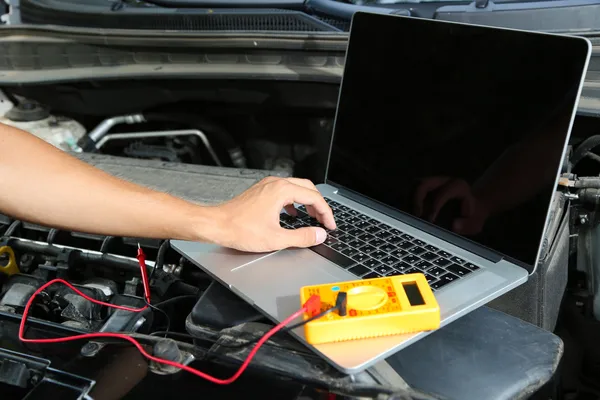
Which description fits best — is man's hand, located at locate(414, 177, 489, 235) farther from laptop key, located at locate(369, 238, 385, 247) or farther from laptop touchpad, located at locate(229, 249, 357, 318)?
laptop touchpad, located at locate(229, 249, 357, 318)

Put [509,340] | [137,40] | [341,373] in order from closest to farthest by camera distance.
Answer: [341,373]
[509,340]
[137,40]

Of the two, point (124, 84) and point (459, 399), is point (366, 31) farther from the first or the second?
point (124, 84)

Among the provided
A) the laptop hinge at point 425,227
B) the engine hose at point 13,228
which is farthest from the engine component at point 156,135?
the laptop hinge at point 425,227

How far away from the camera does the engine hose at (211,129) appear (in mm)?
1551

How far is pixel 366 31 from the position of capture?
966 millimetres

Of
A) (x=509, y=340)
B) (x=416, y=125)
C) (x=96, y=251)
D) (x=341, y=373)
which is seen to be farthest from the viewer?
(x=96, y=251)

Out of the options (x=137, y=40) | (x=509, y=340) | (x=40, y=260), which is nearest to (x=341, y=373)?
(x=509, y=340)

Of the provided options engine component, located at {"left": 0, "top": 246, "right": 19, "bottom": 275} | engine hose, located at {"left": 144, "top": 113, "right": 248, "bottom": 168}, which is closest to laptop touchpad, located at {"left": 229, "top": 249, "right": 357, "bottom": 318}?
engine component, located at {"left": 0, "top": 246, "right": 19, "bottom": 275}

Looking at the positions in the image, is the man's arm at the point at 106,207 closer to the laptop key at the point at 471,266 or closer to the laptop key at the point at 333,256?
the laptop key at the point at 333,256

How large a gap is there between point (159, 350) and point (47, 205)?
29cm

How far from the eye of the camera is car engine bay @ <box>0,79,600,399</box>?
26.5 inches

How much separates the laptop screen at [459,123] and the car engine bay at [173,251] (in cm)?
26

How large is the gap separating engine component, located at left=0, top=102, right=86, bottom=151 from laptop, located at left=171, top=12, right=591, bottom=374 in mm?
778

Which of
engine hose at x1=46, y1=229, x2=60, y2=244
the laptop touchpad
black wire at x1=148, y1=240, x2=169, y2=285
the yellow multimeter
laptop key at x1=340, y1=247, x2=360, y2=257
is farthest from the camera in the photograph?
engine hose at x1=46, y1=229, x2=60, y2=244
